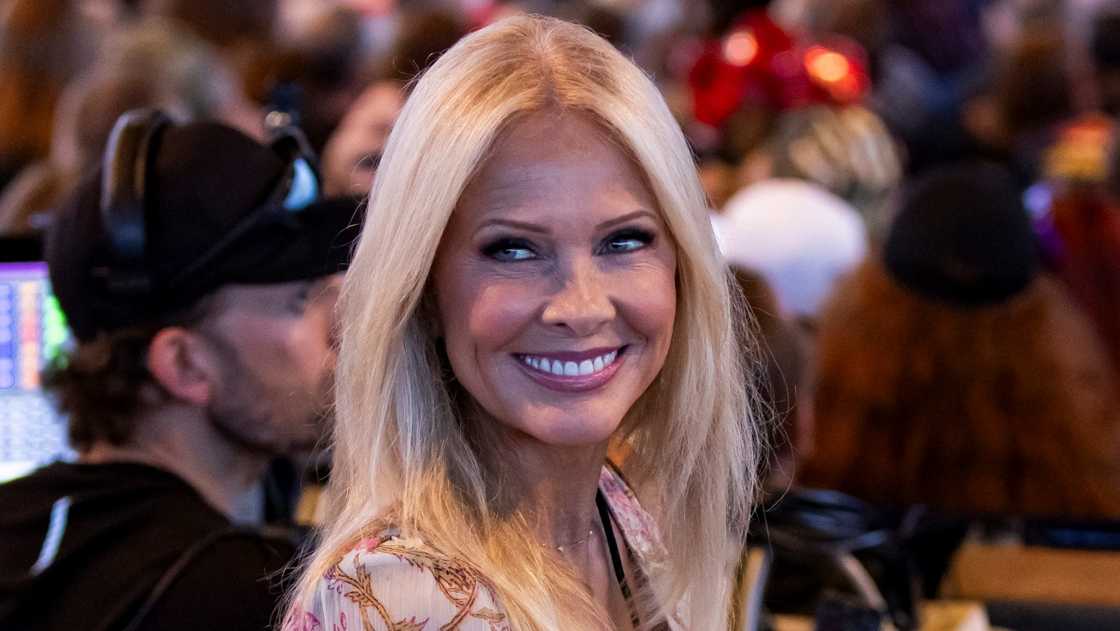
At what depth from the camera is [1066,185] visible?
15.2 ft

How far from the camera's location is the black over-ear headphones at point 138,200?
2.16m

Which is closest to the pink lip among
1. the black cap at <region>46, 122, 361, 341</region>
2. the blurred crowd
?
the blurred crowd

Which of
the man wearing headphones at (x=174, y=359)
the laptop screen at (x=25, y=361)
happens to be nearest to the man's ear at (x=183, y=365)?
the man wearing headphones at (x=174, y=359)

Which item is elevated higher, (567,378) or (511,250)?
(511,250)

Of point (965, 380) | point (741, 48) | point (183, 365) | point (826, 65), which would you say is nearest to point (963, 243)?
point (965, 380)

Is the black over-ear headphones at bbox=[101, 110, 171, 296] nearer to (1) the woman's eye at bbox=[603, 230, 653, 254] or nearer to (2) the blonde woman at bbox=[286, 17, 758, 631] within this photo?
(2) the blonde woman at bbox=[286, 17, 758, 631]

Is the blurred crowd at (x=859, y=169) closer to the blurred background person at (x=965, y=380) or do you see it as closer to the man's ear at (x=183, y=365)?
the blurred background person at (x=965, y=380)

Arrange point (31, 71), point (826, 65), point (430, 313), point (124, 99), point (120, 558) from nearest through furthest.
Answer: point (430, 313) < point (120, 558) < point (124, 99) < point (31, 71) < point (826, 65)

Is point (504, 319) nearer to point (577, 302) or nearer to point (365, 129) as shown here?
point (577, 302)

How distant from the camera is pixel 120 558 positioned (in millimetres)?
2055

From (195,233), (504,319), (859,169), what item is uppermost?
(504,319)

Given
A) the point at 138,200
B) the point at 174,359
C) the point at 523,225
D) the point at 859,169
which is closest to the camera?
the point at 523,225

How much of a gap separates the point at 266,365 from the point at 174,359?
13 centimetres

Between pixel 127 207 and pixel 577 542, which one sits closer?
pixel 577 542
